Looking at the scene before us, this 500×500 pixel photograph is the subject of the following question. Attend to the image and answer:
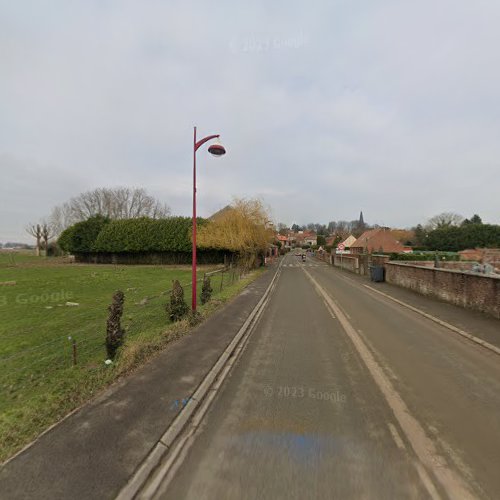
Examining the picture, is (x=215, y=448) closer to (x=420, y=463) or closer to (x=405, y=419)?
(x=420, y=463)

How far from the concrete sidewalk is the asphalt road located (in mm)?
532

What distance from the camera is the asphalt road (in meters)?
2.71

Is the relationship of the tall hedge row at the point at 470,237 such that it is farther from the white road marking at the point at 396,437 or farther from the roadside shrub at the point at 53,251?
the roadside shrub at the point at 53,251

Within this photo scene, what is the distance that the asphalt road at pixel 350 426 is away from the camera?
271 cm

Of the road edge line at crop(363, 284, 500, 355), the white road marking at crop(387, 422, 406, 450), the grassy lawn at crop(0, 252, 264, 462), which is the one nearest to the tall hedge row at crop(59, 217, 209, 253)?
the grassy lawn at crop(0, 252, 264, 462)

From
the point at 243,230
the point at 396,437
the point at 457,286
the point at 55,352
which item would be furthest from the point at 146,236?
the point at 396,437

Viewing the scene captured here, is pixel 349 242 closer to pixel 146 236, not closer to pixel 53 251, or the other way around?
pixel 146 236

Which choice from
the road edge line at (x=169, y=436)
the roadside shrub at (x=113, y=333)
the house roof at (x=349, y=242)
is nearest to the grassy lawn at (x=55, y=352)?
the roadside shrub at (x=113, y=333)

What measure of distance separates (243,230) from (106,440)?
2395 centimetres

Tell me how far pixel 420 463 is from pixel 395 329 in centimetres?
574

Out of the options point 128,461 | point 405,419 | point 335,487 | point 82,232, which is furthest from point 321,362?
point 82,232

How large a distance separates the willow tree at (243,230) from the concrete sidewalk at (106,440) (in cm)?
2173

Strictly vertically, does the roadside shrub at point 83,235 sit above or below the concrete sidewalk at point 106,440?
above

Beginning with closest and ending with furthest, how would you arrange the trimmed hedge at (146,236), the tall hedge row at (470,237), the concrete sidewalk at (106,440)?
the concrete sidewalk at (106,440) → the trimmed hedge at (146,236) → the tall hedge row at (470,237)
